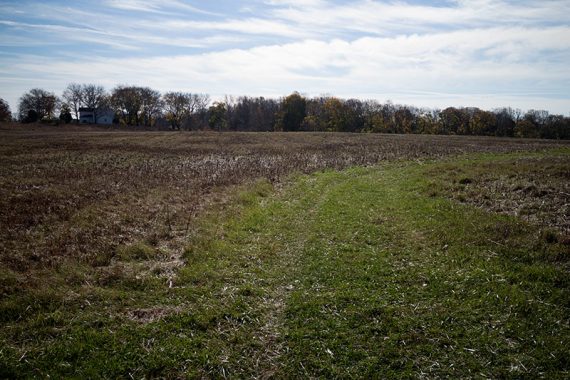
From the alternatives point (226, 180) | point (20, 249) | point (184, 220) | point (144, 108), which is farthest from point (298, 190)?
point (144, 108)

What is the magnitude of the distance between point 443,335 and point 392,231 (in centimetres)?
668

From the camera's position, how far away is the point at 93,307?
784 centimetres

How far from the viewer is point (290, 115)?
112812 millimetres

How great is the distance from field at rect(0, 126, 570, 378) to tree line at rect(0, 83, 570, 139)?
101 m

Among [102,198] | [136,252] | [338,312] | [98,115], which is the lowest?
[338,312]

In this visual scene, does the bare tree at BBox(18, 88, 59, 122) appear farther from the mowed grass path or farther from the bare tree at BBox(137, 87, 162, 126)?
the mowed grass path

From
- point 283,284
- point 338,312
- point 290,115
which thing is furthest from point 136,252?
point 290,115

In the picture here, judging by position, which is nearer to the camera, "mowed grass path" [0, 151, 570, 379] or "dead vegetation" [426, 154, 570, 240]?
"mowed grass path" [0, 151, 570, 379]

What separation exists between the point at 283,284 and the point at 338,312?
6.49ft

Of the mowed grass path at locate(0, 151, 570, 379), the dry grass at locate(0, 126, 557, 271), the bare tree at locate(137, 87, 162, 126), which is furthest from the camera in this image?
the bare tree at locate(137, 87, 162, 126)

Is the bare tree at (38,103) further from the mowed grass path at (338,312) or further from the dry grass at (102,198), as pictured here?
the mowed grass path at (338,312)

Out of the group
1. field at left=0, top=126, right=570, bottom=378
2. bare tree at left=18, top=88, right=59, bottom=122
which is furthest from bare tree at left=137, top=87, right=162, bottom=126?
field at left=0, top=126, right=570, bottom=378

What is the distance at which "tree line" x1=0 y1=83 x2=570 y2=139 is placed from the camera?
114875 mm

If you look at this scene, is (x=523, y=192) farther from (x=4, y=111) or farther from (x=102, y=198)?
(x=4, y=111)
